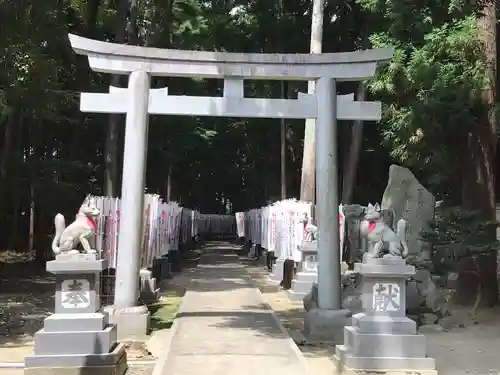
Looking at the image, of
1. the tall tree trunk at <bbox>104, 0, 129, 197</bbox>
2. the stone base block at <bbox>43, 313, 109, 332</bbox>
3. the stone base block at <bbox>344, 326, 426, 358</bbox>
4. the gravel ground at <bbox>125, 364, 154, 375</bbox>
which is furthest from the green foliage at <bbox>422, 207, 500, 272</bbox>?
the tall tree trunk at <bbox>104, 0, 129, 197</bbox>

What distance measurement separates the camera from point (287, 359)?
804 centimetres

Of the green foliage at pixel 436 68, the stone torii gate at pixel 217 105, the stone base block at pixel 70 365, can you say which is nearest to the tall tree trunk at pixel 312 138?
the green foliage at pixel 436 68

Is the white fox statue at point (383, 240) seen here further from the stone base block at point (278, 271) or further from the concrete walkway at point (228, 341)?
the stone base block at point (278, 271)

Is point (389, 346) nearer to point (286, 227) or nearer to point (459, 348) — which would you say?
point (459, 348)

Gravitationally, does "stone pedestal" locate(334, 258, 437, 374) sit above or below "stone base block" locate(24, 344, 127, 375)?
above

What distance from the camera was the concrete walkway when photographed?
7.58 meters

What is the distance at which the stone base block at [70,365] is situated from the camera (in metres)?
Answer: 7.09

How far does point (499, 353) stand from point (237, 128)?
92.3 feet

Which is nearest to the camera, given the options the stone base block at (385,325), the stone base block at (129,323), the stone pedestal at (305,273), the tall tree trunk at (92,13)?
the stone base block at (385,325)

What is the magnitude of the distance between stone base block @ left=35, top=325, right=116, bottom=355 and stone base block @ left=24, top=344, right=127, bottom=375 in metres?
0.06

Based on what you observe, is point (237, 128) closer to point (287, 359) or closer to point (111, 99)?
point (111, 99)

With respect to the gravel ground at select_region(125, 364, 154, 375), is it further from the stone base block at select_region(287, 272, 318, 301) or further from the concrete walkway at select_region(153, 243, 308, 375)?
the stone base block at select_region(287, 272, 318, 301)

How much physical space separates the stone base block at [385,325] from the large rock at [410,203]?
6.21 meters

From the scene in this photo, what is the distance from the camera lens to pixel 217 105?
10.5 meters
